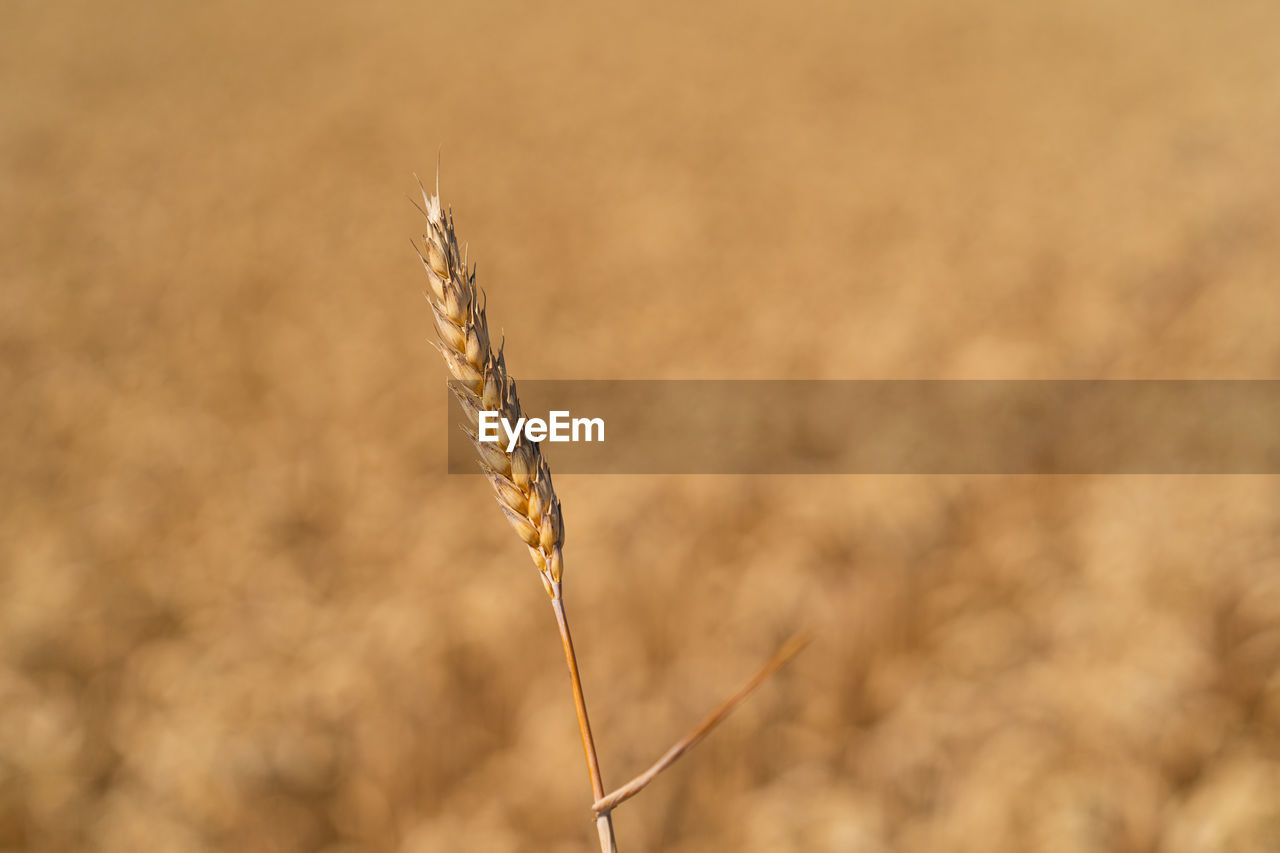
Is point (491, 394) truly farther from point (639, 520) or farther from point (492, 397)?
point (639, 520)

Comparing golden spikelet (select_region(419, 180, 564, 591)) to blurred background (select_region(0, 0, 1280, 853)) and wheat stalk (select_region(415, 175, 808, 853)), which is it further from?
blurred background (select_region(0, 0, 1280, 853))

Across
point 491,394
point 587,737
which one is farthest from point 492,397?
point 587,737

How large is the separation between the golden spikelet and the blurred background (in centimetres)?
187

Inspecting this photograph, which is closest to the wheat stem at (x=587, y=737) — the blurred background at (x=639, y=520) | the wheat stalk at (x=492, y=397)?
the wheat stalk at (x=492, y=397)

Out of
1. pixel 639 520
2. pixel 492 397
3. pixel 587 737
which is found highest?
pixel 639 520

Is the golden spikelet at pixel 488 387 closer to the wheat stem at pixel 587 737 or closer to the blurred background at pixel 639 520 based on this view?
the wheat stem at pixel 587 737

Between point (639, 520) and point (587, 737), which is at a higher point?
point (639, 520)

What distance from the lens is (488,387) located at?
2.08 ft

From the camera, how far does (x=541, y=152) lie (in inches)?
364

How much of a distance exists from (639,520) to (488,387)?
9.35 ft

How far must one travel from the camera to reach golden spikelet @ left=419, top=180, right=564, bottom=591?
63cm

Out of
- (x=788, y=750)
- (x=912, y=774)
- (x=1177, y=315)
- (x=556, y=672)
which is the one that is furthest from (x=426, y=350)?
(x=1177, y=315)

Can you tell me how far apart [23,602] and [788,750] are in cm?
301

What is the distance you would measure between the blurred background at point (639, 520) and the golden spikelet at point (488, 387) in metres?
1.87
